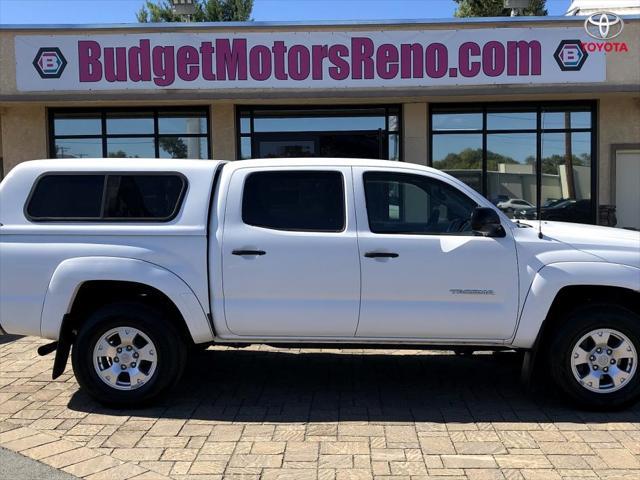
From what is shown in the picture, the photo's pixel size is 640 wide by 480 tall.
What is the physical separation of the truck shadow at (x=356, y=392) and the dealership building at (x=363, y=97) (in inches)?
238

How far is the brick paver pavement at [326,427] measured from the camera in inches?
151

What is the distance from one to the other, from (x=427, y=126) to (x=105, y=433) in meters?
8.92

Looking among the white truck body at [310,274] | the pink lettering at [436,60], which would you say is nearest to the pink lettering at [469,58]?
the pink lettering at [436,60]

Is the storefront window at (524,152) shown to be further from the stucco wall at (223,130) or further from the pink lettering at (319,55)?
the stucco wall at (223,130)

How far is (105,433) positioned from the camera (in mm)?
4395

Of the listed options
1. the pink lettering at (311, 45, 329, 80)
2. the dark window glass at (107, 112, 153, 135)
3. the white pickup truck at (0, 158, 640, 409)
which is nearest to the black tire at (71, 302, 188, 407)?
the white pickup truck at (0, 158, 640, 409)

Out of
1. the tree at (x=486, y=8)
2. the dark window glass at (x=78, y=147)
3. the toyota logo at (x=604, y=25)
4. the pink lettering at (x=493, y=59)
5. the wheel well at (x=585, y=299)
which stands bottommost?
the wheel well at (x=585, y=299)

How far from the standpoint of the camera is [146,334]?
15.6 ft

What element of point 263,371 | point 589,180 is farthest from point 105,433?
point 589,180

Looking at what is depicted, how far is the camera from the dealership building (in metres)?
10.8

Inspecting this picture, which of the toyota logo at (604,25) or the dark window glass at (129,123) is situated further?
the dark window glass at (129,123)

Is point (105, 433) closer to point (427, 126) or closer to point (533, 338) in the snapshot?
point (533, 338)

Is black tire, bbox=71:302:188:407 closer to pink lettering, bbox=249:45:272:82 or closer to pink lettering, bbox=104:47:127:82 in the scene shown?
pink lettering, bbox=249:45:272:82

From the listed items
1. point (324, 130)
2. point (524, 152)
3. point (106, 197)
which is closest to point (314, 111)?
point (324, 130)
